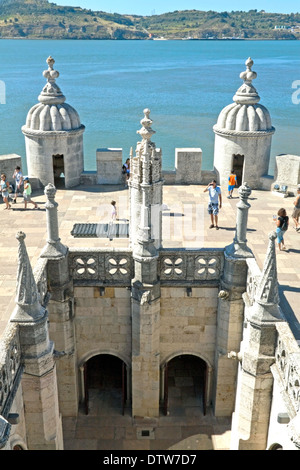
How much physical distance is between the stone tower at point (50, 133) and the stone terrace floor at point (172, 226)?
0.95 meters

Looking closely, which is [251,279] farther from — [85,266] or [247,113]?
[247,113]

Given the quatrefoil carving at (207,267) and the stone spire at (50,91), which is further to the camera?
the stone spire at (50,91)

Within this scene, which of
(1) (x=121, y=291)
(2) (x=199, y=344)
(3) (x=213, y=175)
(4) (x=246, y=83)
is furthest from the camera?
(3) (x=213, y=175)

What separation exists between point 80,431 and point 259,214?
903 centimetres

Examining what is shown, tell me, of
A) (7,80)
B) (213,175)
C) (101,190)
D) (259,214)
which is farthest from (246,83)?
(7,80)

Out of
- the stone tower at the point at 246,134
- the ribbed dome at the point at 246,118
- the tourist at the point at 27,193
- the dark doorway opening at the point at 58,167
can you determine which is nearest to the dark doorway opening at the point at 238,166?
the stone tower at the point at 246,134

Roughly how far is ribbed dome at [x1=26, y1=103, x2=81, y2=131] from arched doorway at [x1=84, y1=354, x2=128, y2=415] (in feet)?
27.5

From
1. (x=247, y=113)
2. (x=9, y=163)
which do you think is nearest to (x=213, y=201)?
(x=247, y=113)

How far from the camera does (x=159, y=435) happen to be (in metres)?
14.3

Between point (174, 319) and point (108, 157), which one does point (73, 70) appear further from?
point (174, 319)

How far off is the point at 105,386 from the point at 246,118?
10787 mm

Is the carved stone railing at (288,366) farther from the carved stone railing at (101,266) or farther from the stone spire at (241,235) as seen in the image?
the carved stone railing at (101,266)

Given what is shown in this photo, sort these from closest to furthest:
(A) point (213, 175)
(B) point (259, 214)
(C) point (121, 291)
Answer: (C) point (121, 291)
(B) point (259, 214)
(A) point (213, 175)

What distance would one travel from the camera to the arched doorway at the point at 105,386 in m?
15.0
